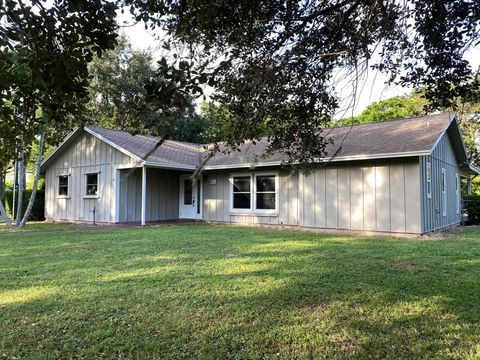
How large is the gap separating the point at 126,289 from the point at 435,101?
15.2ft

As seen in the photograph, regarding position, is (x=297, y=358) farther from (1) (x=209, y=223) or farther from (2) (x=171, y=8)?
(1) (x=209, y=223)

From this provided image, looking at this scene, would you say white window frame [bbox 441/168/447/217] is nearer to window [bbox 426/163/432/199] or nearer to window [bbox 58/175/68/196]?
window [bbox 426/163/432/199]

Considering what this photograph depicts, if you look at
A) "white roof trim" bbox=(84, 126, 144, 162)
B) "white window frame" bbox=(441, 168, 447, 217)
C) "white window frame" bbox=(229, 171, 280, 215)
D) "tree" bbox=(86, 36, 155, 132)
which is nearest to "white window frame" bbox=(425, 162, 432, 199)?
"white window frame" bbox=(441, 168, 447, 217)

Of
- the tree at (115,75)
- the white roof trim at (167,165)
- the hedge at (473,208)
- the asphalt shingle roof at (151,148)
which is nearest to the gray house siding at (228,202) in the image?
the white roof trim at (167,165)

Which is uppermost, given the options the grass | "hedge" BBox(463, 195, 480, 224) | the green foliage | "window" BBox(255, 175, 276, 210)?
the green foliage

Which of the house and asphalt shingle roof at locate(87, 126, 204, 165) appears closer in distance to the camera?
the house

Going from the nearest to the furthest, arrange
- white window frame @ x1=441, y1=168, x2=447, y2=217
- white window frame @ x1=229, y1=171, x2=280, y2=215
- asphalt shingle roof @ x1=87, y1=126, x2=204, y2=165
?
white window frame @ x1=441, y1=168, x2=447, y2=217 → white window frame @ x1=229, y1=171, x2=280, y2=215 → asphalt shingle roof @ x1=87, y1=126, x2=204, y2=165

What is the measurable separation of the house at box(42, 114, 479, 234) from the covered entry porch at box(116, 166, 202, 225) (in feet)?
0.14

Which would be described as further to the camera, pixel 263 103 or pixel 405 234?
Result: pixel 405 234

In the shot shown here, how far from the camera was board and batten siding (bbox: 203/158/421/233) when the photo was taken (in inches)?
409

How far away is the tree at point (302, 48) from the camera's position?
3.93 m

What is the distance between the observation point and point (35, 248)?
8453 mm

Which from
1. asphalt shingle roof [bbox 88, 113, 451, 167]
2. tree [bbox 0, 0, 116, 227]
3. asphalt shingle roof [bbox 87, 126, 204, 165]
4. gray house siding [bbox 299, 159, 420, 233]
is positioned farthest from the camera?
asphalt shingle roof [bbox 87, 126, 204, 165]

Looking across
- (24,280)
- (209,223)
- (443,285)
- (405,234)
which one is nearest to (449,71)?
(443,285)
